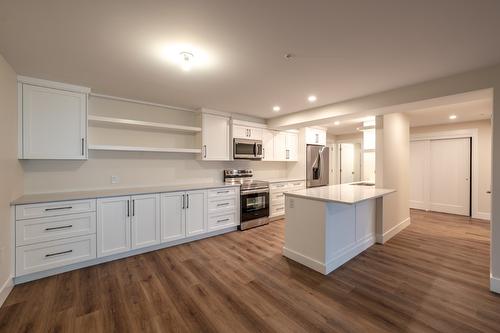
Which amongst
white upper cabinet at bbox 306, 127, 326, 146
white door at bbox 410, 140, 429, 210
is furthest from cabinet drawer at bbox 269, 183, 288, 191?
white door at bbox 410, 140, 429, 210

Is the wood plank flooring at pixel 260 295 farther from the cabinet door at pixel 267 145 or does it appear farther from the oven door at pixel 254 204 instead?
the cabinet door at pixel 267 145

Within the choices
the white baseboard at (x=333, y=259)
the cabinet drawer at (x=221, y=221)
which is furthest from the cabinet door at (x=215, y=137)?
the white baseboard at (x=333, y=259)

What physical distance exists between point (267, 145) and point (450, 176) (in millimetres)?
4779

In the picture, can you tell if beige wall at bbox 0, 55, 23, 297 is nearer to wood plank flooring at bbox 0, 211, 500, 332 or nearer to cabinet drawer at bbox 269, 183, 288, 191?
wood plank flooring at bbox 0, 211, 500, 332

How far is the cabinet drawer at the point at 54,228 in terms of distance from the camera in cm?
238

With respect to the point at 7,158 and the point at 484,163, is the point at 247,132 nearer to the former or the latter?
the point at 7,158

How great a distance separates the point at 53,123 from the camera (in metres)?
2.74

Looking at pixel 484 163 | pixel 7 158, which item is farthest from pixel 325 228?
pixel 484 163

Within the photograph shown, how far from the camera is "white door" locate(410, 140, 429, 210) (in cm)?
587

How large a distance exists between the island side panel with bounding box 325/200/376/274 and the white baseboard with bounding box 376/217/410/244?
0.38 ft

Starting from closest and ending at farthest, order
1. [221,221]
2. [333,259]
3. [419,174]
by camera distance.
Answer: [333,259]
[221,221]
[419,174]

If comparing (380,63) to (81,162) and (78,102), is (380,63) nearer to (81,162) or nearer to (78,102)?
(78,102)

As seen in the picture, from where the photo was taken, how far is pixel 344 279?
2.47m

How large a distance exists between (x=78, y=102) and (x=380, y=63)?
146 inches
